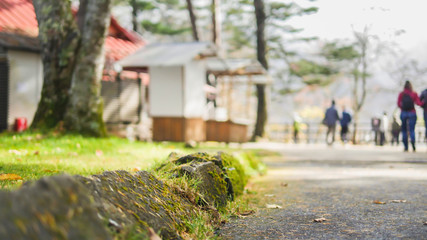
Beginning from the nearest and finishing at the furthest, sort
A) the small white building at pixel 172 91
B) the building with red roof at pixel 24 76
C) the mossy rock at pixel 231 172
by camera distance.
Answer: the mossy rock at pixel 231 172 → the building with red roof at pixel 24 76 → the small white building at pixel 172 91

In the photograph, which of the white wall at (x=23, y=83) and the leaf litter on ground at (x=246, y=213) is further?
Result: the white wall at (x=23, y=83)

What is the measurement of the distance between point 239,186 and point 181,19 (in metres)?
37.3

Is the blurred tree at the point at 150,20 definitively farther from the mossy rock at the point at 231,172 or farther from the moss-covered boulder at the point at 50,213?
the moss-covered boulder at the point at 50,213

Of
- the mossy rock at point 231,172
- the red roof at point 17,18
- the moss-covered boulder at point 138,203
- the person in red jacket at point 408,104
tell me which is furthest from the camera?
the red roof at point 17,18

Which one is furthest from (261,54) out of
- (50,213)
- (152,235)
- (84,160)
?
(50,213)

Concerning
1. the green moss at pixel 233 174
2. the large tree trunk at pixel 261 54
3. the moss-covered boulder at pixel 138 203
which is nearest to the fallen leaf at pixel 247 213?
the green moss at pixel 233 174

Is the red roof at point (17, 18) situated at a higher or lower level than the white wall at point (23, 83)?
higher

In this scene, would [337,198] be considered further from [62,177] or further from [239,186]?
[62,177]

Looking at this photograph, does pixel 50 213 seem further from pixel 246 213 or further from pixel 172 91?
pixel 172 91

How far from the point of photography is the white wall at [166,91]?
1677 cm

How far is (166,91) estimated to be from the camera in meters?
16.9

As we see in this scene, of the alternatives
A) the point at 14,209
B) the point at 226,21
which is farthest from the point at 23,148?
the point at 226,21

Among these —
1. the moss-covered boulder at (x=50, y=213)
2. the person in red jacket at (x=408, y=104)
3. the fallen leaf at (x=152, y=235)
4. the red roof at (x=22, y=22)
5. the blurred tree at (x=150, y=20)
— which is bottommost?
the fallen leaf at (x=152, y=235)

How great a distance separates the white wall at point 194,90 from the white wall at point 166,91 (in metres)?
0.25
